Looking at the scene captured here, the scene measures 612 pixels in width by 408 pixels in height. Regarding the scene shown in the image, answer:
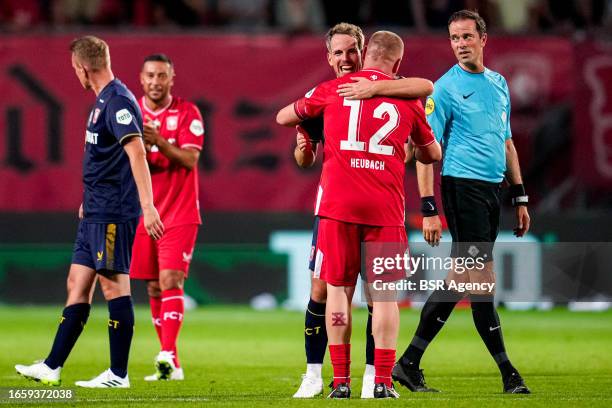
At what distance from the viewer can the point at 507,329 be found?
42.7 feet

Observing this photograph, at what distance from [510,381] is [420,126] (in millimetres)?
1640

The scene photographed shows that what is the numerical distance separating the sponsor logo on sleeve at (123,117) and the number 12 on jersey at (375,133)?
150 cm

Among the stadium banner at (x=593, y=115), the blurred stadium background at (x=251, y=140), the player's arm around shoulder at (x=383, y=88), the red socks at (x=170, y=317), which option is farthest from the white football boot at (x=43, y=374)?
the stadium banner at (x=593, y=115)

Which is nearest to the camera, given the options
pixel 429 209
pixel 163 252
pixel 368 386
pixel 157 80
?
pixel 368 386

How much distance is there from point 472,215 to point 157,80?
283cm

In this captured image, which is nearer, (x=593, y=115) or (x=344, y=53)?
(x=344, y=53)

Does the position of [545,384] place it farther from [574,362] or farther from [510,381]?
[574,362]

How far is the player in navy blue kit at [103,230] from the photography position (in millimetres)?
7629

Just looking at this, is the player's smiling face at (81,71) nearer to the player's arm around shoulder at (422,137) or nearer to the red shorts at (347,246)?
the red shorts at (347,246)

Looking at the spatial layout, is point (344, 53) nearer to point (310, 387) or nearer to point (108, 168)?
point (108, 168)

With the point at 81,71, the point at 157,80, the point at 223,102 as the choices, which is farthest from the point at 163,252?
the point at 223,102

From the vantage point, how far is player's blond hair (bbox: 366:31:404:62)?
686cm

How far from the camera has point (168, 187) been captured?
360 inches

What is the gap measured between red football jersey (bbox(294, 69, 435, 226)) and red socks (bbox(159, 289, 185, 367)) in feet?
7.42
